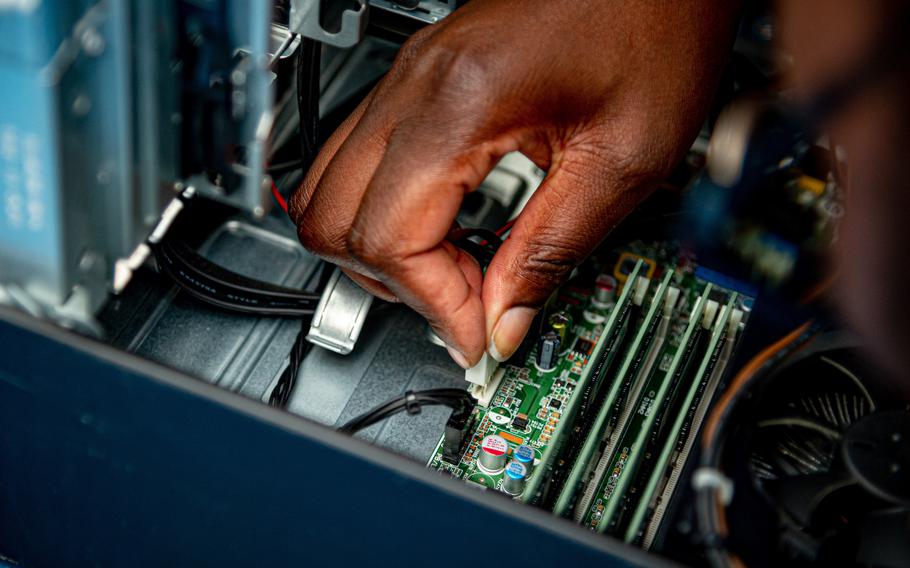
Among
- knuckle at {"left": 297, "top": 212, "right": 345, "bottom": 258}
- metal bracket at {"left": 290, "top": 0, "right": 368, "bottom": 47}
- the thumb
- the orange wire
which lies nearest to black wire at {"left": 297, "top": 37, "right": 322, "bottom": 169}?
metal bracket at {"left": 290, "top": 0, "right": 368, "bottom": 47}

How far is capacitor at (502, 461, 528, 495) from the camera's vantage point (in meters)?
1.22

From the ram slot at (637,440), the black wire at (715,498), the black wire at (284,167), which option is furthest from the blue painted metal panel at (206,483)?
the black wire at (284,167)

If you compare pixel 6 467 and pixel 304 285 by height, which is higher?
pixel 304 285

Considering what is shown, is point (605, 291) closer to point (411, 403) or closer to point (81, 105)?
point (411, 403)

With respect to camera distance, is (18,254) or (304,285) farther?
(304,285)

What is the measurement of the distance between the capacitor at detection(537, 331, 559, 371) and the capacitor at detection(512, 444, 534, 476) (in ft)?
0.43

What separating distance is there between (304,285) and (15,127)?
62 centimetres

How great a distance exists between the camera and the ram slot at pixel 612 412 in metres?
1.14

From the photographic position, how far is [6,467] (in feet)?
3.83

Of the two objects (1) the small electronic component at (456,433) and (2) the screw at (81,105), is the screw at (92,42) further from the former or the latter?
(1) the small electronic component at (456,433)

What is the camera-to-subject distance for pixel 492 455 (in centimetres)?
124

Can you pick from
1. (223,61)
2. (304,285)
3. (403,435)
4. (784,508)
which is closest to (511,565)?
(784,508)

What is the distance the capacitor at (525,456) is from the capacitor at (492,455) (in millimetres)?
14

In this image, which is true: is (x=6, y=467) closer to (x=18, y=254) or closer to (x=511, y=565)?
(x=18, y=254)
